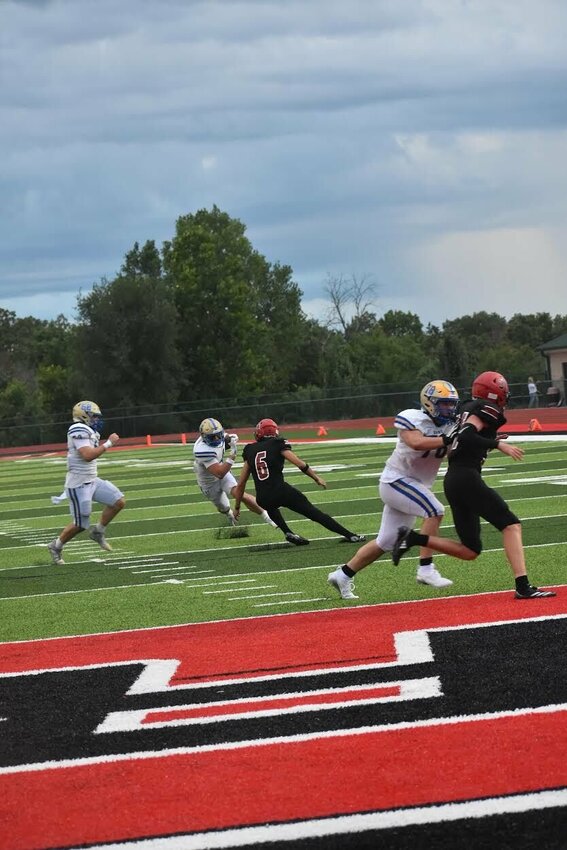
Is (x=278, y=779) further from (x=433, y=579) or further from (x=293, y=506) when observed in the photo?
(x=293, y=506)

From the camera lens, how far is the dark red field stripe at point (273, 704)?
271 inches

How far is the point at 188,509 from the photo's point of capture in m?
22.4

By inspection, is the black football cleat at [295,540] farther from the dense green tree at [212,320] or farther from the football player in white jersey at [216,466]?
the dense green tree at [212,320]

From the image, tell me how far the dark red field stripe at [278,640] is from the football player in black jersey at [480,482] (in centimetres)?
34

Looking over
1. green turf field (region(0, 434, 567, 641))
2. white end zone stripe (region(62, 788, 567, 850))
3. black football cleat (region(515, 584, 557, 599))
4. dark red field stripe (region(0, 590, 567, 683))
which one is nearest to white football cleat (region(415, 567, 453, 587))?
green turf field (region(0, 434, 567, 641))

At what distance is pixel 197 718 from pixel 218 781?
1183 millimetres

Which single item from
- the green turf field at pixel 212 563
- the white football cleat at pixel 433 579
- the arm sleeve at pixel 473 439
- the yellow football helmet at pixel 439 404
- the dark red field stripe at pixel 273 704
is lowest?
the green turf field at pixel 212 563

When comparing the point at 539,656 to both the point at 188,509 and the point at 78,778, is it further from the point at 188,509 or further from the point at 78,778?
the point at 188,509

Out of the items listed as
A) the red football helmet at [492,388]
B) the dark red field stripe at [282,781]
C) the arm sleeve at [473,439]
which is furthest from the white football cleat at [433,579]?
the dark red field stripe at [282,781]

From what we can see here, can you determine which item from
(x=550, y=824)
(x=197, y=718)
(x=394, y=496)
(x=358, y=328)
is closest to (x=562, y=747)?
(x=550, y=824)

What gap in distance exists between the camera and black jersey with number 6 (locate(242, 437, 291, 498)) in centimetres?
1472

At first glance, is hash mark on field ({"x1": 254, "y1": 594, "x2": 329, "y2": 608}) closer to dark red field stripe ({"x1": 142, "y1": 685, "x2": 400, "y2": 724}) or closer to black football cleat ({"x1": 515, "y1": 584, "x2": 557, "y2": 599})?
black football cleat ({"x1": 515, "y1": 584, "x2": 557, "y2": 599})

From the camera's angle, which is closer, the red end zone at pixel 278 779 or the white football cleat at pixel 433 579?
the red end zone at pixel 278 779

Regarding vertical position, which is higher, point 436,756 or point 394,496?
point 394,496
